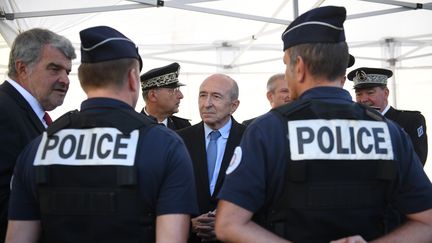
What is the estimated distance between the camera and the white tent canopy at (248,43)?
341 inches

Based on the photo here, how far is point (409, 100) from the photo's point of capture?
422 inches

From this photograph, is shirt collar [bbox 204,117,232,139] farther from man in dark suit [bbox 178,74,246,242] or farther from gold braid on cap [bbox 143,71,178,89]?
gold braid on cap [bbox 143,71,178,89]

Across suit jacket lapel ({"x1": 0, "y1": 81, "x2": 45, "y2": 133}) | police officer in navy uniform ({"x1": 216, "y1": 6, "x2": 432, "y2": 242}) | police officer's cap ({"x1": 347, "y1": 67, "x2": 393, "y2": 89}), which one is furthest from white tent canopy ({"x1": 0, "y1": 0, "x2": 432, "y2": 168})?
police officer in navy uniform ({"x1": 216, "y1": 6, "x2": 432, "y2": 242})

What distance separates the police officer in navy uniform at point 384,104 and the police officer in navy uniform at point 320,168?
9.30ft

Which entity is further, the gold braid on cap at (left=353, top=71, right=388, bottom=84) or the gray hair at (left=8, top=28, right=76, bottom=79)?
the gold braid on cap at (left=353, top=71, right=388, bottom=84)

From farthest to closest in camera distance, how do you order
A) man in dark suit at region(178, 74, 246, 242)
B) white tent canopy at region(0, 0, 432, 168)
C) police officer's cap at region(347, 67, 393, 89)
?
white tent canopy at region(0, 0, 432, 168) < police officer's cap at region(347, 67, 393, 89) < man in dark suit at region(178, 74, 246, 242)

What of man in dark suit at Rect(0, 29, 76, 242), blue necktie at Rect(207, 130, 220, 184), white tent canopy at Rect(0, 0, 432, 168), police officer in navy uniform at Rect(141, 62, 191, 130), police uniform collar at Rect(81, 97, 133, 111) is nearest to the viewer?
police uniform collar at Rect(81, 97, 133, 111)

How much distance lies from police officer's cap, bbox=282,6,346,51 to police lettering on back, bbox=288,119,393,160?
284mm

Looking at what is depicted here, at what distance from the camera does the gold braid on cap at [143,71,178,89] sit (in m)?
4.51

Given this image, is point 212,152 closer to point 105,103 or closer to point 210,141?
point 210,141

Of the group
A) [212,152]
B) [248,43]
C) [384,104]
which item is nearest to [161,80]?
[212,152]

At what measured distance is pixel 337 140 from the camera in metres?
1.79

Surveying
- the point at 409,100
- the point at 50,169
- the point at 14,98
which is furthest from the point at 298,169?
the point at 409,100

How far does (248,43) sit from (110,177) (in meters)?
8.60
